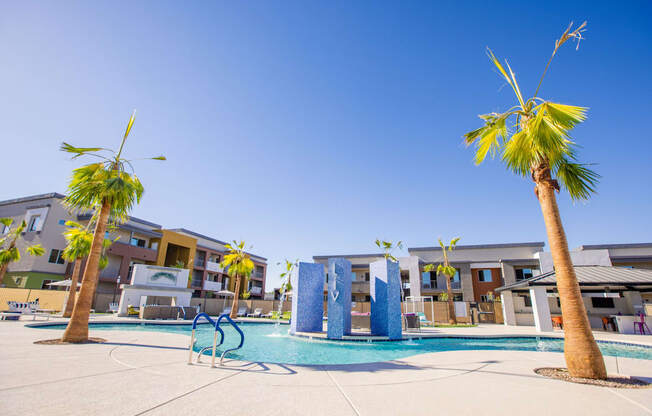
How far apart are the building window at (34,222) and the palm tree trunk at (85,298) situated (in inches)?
1125

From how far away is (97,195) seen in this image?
384 inches

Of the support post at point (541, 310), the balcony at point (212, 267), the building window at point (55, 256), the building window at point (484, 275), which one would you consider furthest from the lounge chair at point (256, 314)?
the building window at point (484, 275)

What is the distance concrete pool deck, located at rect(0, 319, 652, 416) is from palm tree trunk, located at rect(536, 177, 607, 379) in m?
0.73

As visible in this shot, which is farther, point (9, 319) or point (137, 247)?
point (137, 247)

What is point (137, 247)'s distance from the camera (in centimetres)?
3362

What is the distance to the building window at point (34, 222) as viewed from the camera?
29391 mm

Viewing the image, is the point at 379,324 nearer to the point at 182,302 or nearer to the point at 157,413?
the point at 157,413

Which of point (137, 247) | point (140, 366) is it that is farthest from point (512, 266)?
point (137, 247)

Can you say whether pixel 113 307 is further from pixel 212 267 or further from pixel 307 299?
pixel 212 267

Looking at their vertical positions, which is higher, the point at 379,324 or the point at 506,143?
the point at 506,143

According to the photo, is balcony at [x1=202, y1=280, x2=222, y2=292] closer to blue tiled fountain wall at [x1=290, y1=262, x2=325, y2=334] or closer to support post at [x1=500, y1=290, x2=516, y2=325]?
blue tiled fountain wall at [x1=290, y1=262, x2=325, y2=334]

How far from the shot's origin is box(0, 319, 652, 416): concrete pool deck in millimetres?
3465

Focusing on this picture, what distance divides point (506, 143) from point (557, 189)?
5.10ft

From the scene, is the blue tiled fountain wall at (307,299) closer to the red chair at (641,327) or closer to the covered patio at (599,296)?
the covered patio at (599,296)
